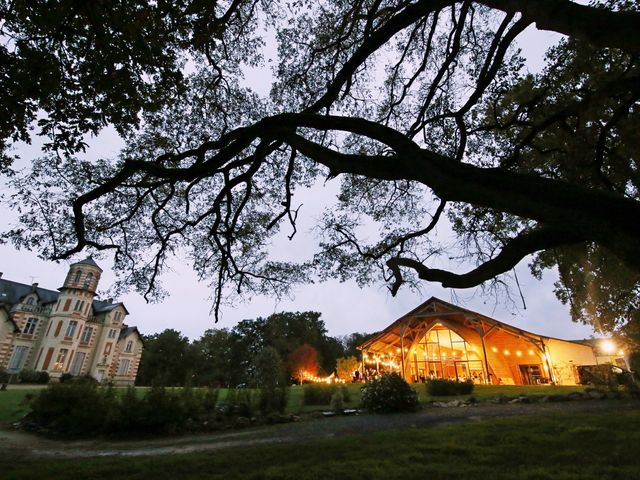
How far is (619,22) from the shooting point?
254 centimetres

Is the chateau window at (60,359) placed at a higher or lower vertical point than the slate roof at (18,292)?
lower

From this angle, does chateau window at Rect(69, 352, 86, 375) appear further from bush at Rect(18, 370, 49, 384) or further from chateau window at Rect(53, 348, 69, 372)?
bush at Rect(18, 370, 49, 384)

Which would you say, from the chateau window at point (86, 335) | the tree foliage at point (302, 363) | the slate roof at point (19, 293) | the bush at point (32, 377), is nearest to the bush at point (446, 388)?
the tree foliage at point (302, 363)

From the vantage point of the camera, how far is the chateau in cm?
3256

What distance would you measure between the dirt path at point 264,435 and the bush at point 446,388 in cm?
484

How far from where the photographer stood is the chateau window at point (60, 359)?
33.3m

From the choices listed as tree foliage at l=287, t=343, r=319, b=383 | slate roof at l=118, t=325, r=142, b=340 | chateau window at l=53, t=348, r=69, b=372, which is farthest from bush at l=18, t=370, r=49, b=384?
tree foliage at l=287, t=343, r=319, b=383

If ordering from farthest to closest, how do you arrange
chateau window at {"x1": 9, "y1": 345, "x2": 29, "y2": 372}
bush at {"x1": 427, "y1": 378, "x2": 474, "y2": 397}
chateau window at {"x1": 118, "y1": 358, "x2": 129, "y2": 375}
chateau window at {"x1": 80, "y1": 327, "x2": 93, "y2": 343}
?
chateau window at {"x1": 118, "y1": 358, "x2": 129, "y2": 375} < chateau window at {"x1": 80, "y1": 327, "x2": 93, "y2": 343} < chateau window at {"x1": 9, "y1": 345, "x2": 29, "y2": 372} < bush at {"x1": 427, "y1": 378, "x2": 474, "y2": 397}

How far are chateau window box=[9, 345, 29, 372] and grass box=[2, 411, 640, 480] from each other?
120 feet

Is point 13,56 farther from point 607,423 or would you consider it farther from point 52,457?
point 607,423

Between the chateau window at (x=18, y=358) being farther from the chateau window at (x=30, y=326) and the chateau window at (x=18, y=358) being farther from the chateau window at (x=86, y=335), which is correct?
the chateau window at (x=86, y=335)

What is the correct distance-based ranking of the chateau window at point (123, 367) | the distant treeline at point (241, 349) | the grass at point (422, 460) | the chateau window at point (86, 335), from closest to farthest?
A: the grass at point (422, 460)
the chateau window at point (86, 335)
the chateau window at point (123, 367)
the distant treeline at point (241, 349)

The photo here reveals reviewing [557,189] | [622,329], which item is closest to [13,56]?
[557,189]

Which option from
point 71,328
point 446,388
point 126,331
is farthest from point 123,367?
point 446,388
